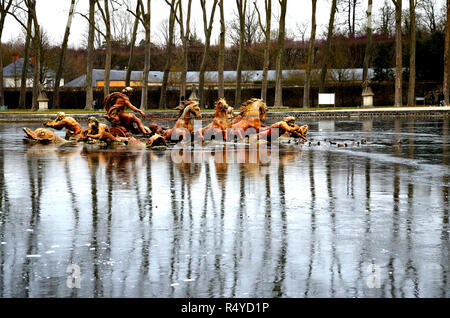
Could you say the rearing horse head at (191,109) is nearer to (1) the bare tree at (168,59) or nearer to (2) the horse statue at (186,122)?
(2) the horse statue at (186,122)

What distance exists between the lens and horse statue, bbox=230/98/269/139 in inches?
838

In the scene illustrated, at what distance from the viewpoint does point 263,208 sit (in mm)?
9328

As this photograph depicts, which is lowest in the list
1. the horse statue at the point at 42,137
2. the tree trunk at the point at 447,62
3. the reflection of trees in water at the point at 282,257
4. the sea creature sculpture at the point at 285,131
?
the reflection of trees in water at the point at 282,257

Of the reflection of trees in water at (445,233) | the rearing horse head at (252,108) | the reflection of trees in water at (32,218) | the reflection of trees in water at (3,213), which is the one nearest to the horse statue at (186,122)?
the rearing horse head at (252,108)

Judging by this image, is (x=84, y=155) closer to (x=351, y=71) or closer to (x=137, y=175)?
(x=137, y=175)

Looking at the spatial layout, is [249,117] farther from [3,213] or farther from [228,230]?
[228,230]

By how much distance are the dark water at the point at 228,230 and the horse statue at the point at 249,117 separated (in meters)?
6.74

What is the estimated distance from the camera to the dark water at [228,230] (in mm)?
5828

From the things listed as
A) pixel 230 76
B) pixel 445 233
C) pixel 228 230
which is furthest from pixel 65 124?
pixel 230 76

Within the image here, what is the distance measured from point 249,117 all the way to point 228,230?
543 inches

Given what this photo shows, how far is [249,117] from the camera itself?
2148 centimetres

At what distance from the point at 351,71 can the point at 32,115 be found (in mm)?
38024

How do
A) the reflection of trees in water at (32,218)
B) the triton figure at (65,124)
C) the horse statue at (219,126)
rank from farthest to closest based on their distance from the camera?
the triton figure at (65,124) < the horse statue at (219,126) < the reflection of trees in water at (32,218)

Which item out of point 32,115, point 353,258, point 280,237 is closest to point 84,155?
Answer: point 280,237
